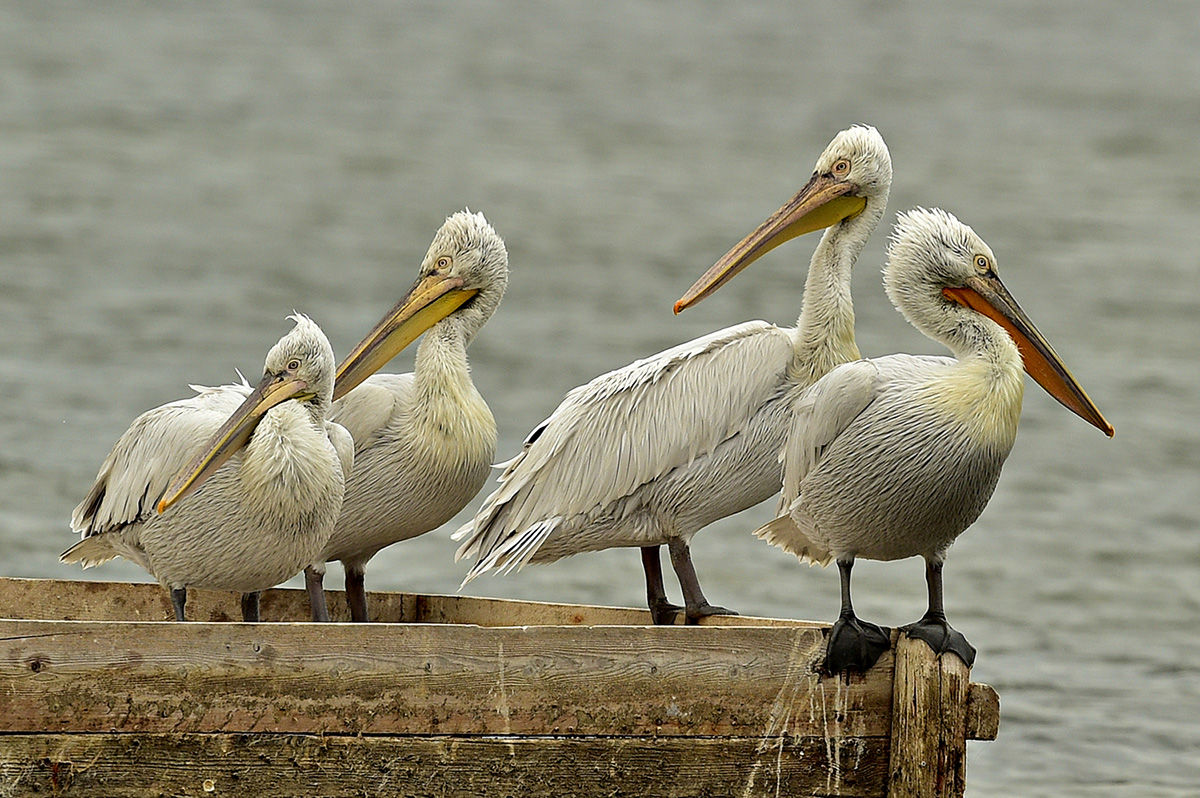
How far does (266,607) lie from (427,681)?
141cm

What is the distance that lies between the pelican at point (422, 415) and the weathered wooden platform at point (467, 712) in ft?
3.41

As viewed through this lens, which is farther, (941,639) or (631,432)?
(631,432)

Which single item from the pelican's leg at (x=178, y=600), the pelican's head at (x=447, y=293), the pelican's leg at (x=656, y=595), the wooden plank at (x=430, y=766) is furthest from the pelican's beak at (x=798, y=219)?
the pelican's leg at (x=178, y=600)

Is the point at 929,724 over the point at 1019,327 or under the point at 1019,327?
under

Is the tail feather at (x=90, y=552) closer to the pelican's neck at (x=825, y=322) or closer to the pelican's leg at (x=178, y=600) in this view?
the pelican's leg at (x=178, y=600)

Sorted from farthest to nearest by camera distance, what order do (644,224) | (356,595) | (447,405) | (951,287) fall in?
(644,224), (356,595), (447,405), (951,287)

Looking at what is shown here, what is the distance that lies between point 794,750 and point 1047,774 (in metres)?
2.90

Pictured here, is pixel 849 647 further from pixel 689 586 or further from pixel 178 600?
pixel 178 600

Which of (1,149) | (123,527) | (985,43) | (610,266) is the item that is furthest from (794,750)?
→ (985,43)

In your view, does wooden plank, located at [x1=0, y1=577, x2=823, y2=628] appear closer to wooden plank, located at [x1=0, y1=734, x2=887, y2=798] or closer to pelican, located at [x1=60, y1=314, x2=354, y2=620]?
pelican, located at [x1=60, y1=314, x2=354, y2=620]

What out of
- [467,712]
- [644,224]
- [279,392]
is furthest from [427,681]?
[644,224]

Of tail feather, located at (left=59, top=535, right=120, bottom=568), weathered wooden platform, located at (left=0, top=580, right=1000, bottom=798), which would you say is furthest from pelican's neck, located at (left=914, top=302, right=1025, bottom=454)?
tail feather, located at (left=59, top=535, right=120, bottom=568)

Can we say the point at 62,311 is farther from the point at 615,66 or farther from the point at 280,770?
the point at 615,66

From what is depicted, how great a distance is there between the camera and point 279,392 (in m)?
4.65
